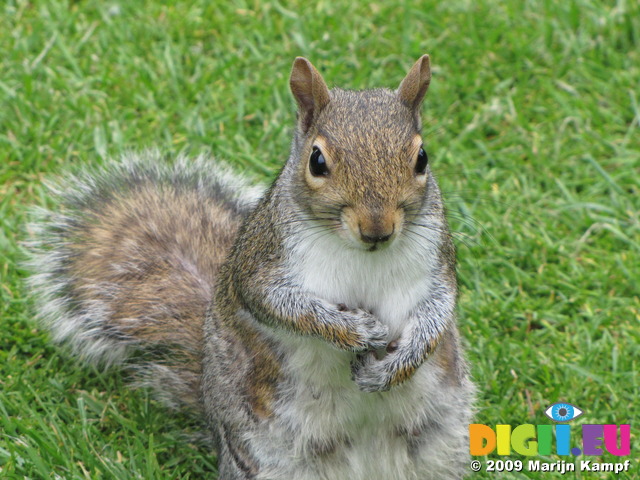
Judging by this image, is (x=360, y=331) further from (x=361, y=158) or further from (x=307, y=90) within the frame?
(x=307, y=90)

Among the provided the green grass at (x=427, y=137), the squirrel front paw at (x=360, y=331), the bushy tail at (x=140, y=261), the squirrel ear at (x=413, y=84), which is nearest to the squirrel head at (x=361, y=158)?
the squirrel ear at (x=413, y=84)

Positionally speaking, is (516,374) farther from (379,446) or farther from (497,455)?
(379,446)

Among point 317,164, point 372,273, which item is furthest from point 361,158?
point 372,273

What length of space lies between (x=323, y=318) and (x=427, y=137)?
5.62 ft

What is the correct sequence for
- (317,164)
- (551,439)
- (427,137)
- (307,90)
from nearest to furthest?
(317,164), (307,90), (551,439), (427,137)

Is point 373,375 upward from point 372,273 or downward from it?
downward

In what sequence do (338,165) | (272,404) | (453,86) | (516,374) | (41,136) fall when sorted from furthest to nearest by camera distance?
(453,86), (41,136), (516,374), (272,404), (338,165)

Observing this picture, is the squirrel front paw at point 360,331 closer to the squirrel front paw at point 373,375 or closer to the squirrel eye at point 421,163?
the squirrel front paw at point 373,375

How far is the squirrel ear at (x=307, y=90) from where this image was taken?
8.18 ft

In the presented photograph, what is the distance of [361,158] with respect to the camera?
234cm

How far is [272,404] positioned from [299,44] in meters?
2.17

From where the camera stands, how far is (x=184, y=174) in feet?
11.1

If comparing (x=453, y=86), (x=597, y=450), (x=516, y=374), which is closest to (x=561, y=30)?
(x=453, y=86)

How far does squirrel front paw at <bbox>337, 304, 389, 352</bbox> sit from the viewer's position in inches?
96.4
